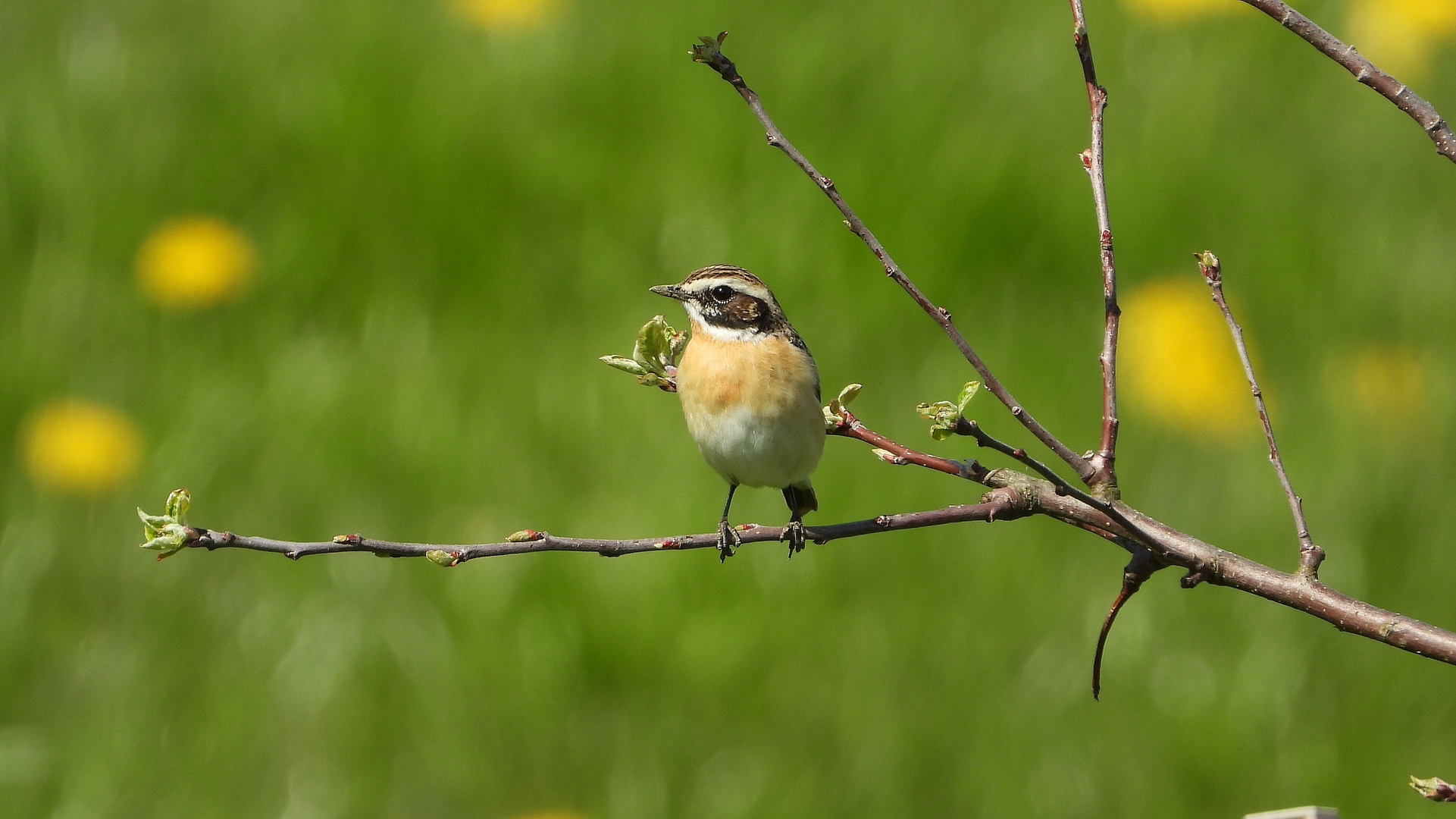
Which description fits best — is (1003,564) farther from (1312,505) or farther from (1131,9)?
(1131,9)

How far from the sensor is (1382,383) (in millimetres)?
6539

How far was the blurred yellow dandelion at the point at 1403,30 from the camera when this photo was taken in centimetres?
759

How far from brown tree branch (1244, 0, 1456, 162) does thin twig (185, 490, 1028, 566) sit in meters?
0.88

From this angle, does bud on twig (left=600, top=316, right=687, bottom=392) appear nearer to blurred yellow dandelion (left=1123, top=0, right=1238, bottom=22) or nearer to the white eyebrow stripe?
the white eyebrow stripe

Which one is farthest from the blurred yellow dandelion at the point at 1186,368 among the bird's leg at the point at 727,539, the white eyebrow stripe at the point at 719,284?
the white eyebrow stripe at the point at 719,284

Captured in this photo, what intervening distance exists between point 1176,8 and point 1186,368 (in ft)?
8.10

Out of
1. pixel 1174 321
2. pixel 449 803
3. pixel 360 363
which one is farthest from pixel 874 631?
pixel 360 363

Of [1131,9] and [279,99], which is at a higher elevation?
[1131,9]

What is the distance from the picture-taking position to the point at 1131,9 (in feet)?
26.2

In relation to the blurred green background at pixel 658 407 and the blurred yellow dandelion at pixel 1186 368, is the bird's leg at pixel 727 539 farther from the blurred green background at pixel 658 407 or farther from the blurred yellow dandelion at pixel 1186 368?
the blurred yellow dandelion at pixel 1186 368

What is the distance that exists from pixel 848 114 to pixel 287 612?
384cm

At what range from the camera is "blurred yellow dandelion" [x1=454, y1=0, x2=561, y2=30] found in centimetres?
780

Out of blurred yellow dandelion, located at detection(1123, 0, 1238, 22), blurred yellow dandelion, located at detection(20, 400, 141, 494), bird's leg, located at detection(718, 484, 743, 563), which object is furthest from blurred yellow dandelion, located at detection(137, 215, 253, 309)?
blurred yellow dandelion, located at detection(1123, 0, 1238, 22)

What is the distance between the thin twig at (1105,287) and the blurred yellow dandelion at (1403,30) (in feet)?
18.6
